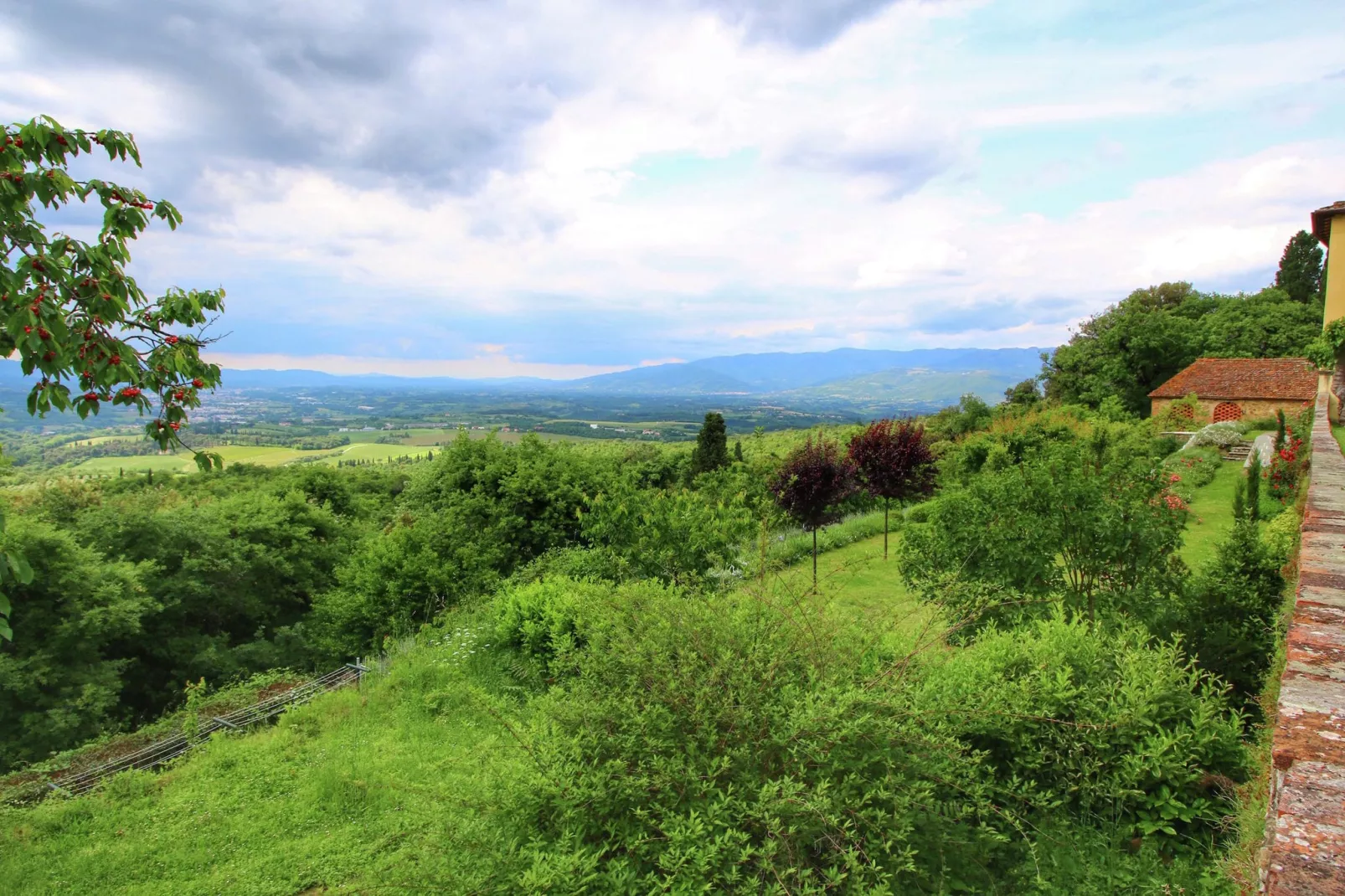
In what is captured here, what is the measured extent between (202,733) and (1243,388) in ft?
99.9

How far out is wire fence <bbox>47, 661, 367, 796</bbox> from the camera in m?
5.17

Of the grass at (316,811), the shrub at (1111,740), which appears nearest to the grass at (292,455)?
the grass at (316,811)

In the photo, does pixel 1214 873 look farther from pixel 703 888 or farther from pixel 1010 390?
pixel 1010 390

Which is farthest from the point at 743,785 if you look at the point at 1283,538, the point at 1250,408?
the point at 1250,408

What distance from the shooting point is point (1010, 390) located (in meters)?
40.6

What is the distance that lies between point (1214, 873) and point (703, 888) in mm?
2195

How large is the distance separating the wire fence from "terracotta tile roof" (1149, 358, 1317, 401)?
28.2m

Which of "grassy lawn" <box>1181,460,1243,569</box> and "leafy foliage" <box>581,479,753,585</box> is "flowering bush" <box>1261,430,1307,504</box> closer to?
"grassy lawn" <box>1181,460,1243,569</box>

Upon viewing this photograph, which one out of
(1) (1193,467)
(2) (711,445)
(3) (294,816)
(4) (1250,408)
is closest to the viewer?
(3) (294,816)

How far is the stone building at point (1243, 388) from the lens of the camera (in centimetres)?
2138

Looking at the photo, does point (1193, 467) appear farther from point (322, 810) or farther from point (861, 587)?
point (322, 810)

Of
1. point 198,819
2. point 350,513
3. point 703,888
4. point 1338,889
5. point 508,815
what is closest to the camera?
point 1338,889

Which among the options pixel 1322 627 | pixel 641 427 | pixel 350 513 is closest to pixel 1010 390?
pixel 350 513

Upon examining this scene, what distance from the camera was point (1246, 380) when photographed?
892 inches
